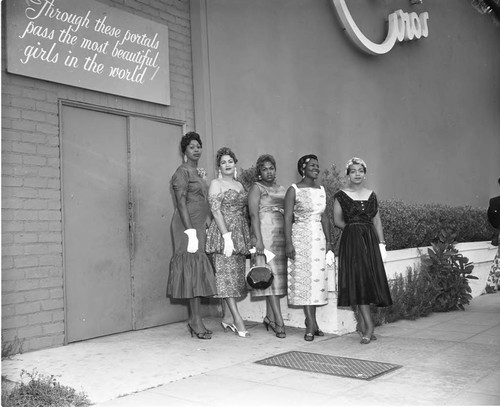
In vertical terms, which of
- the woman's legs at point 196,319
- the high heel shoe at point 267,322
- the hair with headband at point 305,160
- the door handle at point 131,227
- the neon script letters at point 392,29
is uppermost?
the neon script letters at point 392,29

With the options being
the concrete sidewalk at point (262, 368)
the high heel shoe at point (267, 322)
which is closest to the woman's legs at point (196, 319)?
the concrete sidewalk at point (262, 368)

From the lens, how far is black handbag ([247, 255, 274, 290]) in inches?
253

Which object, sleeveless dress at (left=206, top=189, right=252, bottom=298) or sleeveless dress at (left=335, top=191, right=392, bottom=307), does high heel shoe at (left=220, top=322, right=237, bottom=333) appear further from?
sleeveless dress at (left=335, top=191, right=392, bottom=307)

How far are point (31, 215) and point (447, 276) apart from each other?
5429 mm

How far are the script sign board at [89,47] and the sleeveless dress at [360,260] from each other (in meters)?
2.70

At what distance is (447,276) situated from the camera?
27.8ft

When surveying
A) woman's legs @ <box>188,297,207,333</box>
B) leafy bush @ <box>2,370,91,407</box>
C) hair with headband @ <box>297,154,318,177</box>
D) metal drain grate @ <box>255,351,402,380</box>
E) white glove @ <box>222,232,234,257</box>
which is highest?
hair with headband @ <box>297,154,318,177</box>

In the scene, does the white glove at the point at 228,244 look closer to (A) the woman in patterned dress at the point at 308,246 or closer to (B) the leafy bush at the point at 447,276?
(A) the woman in patterned dress at the point at 308,246

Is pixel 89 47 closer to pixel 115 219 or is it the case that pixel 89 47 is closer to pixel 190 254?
pixel 115 219

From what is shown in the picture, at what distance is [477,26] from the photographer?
14.2 metres

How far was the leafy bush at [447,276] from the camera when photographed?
8414 mm

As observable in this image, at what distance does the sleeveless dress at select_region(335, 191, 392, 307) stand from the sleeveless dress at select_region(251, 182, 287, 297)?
0.66m

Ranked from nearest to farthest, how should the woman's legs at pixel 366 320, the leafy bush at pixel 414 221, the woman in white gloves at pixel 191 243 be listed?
1. the woman's legs at pixel 366 320
2. the woman in white gloves at pixel 191 243
3. the leafy bush at pixel 414 221

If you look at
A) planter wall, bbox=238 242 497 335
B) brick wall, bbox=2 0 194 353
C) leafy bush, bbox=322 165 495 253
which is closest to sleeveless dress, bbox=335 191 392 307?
planter wall, bbox=238 242 497 335
